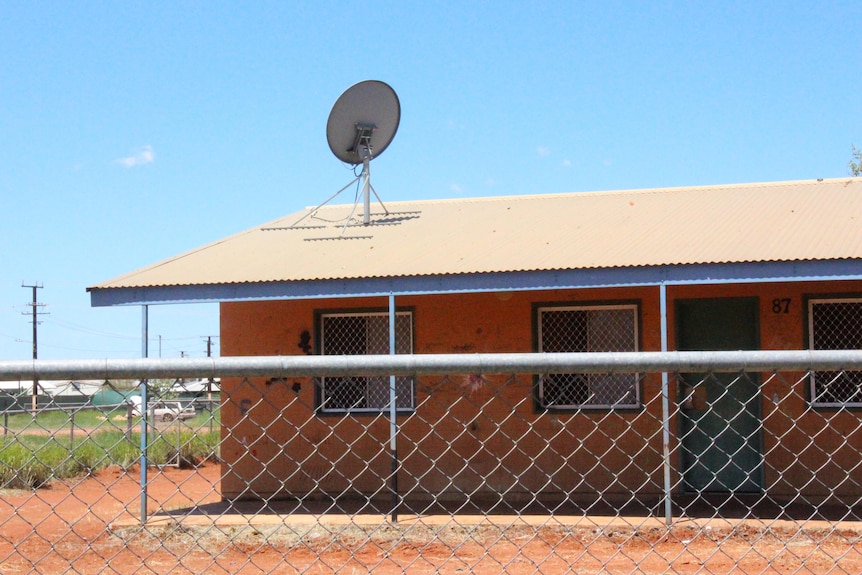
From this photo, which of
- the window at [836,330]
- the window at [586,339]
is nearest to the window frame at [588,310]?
the window at [586,339]

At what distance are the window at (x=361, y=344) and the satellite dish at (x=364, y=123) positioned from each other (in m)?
1.45

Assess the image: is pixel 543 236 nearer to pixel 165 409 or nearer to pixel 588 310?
pixel 588 310

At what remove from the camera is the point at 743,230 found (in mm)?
11062

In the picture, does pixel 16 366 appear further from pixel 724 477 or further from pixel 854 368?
pixel 724 477

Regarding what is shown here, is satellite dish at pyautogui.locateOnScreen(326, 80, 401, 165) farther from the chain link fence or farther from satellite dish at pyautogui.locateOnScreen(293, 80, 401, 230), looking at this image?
the chain link fence

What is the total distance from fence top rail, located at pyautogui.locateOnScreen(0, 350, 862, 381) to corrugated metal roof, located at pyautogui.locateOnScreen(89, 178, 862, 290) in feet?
24.0

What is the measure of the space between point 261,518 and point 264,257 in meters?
3.20

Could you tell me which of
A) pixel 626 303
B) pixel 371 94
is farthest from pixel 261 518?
pixel 371 94

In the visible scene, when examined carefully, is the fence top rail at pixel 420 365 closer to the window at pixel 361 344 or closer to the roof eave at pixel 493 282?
the roof eave at pixel 493 282

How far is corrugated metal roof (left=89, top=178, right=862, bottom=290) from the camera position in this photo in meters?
10.3

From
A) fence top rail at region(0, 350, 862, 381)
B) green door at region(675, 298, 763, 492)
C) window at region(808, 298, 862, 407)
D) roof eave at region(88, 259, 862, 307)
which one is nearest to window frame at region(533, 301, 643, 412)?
green door at region(675, 298, 763, 492)

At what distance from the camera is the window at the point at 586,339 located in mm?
11820

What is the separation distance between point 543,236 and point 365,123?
3.06 m

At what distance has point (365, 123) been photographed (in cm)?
1332
